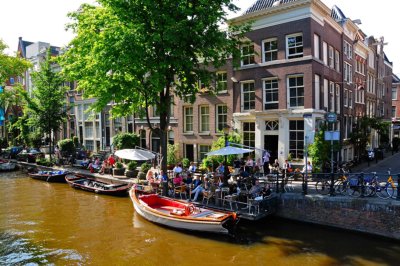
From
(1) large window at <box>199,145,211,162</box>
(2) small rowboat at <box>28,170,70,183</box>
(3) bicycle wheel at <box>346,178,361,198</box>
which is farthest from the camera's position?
(1) large window at <box>199,145,211,162</box>

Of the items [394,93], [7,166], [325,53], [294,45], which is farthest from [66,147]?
[394,93]

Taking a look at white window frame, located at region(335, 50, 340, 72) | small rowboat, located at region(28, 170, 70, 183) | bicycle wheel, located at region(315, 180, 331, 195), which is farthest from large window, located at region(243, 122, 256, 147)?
small rowboat, located at region(28, 170, 70, 183)

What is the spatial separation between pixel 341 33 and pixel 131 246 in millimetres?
25222

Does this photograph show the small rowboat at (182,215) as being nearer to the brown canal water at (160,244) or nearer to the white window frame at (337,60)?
the brown canal water at (160,244)

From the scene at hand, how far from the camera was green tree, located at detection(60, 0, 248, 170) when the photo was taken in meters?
15.7

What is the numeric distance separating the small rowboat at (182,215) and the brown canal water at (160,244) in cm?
40

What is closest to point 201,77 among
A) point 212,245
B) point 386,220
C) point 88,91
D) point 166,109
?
point 166,109

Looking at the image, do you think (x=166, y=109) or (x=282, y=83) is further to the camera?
(x=282, y=83)

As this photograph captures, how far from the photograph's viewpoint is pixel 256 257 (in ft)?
38.8

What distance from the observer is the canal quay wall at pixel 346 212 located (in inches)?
512

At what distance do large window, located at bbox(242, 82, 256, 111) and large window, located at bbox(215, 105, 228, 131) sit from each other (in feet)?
5.98

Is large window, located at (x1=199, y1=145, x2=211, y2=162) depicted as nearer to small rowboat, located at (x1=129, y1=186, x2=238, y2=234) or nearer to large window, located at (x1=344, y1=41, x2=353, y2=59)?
small rowboat, located at (x1=129, y1=186, x2=238, y2=234)

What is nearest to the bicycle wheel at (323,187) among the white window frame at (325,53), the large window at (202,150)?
the white window frame at (325,53)

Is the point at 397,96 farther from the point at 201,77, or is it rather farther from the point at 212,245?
the point at 212,245
